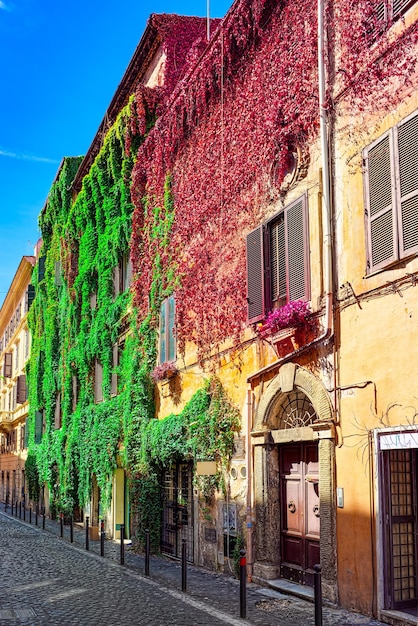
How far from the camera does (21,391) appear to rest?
44.2 metres

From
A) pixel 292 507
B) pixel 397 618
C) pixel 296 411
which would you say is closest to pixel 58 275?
pixel 296 411

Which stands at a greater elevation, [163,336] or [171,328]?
[171,328]

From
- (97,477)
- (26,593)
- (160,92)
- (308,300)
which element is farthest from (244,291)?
(97,477)

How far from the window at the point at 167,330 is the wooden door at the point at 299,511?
5.90 m

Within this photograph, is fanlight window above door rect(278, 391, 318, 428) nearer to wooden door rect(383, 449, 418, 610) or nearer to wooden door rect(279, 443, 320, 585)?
wooden door rect(279, 443, 320, 585)

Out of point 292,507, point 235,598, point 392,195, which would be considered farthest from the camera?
point 292,507

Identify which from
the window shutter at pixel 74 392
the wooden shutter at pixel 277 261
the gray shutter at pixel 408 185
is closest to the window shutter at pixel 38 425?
the window shutter at pixel 74 392

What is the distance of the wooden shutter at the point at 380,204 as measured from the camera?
9.77 metres

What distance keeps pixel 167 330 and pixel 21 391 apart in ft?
90.7

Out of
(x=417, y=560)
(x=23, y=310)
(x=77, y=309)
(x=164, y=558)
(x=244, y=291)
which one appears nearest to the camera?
(x=417, y=560)

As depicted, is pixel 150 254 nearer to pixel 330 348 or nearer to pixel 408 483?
pixel 330 348

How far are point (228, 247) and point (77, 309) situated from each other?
15.2m

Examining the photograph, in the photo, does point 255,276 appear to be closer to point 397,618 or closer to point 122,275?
point 397,618

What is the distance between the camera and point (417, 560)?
9820 millimetres
